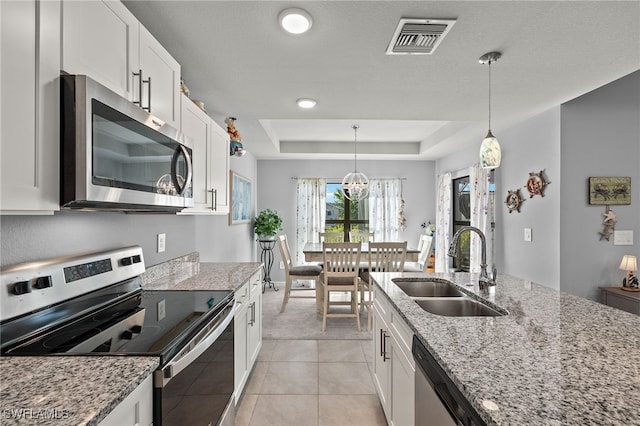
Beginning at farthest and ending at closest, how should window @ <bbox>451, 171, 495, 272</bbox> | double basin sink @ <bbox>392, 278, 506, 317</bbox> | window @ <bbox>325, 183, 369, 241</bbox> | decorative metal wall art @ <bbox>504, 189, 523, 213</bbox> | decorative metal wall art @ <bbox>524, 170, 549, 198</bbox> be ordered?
window @ <bbox>325, 183, 369, 241</bbox>
window @ <bbox>451, 171, 495, 272</bbox>
decorative metal wall art @ <bbox>504, 189, 523, 213</bbox>
decorative metal wall art @ <bbox>524, 170, 549, 198</bbox>
double basin sink @ <bbox>392, 278, 506, 317</bbox>

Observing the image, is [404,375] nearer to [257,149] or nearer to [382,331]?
[382,331]

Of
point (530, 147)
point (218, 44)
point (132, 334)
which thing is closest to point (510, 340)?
point (132, 334)

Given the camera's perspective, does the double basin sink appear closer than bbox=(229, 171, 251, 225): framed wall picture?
Yes

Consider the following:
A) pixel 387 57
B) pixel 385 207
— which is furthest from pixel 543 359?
pixel 385 207

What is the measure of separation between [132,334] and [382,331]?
1.36 metres

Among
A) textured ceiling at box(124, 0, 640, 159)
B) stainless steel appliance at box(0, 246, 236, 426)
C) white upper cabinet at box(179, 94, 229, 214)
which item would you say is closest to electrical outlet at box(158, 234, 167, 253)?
white upper cabinet at box(179, 94, 229, 214)

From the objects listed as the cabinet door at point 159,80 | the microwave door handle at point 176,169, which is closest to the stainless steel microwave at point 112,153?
the microwave door handle at point 176,169

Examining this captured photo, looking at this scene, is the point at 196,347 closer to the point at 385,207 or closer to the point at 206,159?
the point at 206,159

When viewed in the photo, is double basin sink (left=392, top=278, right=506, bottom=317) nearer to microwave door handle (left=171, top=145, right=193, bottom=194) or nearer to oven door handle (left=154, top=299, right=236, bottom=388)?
oven door handle (left=154, top=299, right=236, bottom=388)

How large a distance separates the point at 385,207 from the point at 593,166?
330 centimetres

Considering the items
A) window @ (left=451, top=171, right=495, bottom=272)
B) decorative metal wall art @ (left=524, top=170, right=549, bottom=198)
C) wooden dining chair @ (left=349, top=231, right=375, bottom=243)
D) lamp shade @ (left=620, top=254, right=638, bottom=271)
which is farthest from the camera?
wooden dining chair @ (left=349, top=231, right=375, bottom=243)

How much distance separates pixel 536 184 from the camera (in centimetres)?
309

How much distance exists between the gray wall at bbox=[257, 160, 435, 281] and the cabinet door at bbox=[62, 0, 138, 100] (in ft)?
14.8

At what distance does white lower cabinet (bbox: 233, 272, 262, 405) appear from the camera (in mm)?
2045
